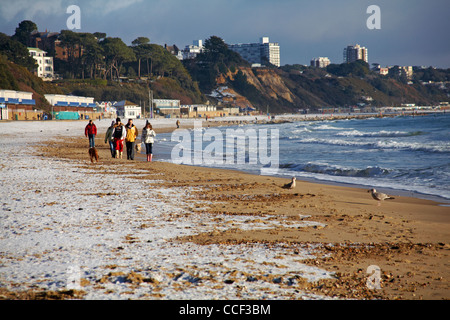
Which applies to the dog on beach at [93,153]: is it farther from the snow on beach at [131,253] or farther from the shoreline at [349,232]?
the snow on beach at [131,253]

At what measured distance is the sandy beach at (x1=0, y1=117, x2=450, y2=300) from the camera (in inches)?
155

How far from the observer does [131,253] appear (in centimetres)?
481

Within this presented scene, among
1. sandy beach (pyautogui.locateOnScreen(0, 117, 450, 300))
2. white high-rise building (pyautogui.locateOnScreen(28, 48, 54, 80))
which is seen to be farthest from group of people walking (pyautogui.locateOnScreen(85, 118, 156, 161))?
white high-rise building (pyautogui.locateOnScreen(28, 48, 54, 80))

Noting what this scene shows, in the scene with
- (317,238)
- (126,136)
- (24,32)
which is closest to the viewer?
(317,238)

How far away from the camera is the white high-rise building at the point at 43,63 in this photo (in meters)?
113

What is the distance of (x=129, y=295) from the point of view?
364 centimetres

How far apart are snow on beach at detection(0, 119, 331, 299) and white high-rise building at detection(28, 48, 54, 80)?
115502 mm

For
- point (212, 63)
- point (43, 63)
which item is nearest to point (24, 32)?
point (43, 63)

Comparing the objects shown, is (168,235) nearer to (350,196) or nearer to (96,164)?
(350,196)

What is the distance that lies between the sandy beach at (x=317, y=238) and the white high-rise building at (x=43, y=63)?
374ft

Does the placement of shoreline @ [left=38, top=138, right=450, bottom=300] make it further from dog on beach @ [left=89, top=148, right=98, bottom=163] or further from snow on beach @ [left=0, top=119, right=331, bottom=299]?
dog on beach @ [left=89, top=148, right=98, bottom=163]

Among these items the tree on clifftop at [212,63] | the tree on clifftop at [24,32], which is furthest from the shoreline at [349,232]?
A: the tree on clifftop at [212,63]

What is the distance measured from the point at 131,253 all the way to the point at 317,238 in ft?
8.05

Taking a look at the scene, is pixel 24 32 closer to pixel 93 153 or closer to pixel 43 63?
pixel 43 63
